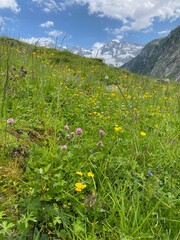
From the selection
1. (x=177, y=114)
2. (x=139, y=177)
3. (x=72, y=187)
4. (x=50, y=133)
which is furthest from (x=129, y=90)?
(x=72, y=187)

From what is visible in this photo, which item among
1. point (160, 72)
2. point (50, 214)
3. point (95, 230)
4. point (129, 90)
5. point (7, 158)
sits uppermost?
point (160, 72)

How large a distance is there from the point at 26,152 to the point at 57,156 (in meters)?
0.36

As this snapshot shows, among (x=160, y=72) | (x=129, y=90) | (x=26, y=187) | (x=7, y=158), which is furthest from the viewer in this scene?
(x=129, y=90)

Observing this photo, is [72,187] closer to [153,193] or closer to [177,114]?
[153,193]

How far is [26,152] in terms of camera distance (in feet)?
8.82

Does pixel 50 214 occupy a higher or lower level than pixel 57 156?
lower

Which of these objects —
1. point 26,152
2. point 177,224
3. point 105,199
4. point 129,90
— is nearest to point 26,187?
point 26,152

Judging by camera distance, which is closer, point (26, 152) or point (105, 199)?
point (105, 199)

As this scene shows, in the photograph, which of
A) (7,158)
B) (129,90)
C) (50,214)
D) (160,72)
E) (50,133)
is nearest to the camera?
(50,214)

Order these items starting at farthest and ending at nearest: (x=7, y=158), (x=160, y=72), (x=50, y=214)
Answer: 1. (x=160, y=72)
2. (x=7, y=158)
3. (x=50, y=214)

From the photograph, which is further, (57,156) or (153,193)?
(57,156)

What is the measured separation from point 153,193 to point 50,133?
5.25ft

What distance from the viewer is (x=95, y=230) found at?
2074 millimetres

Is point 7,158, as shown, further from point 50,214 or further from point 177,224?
point 177,224
